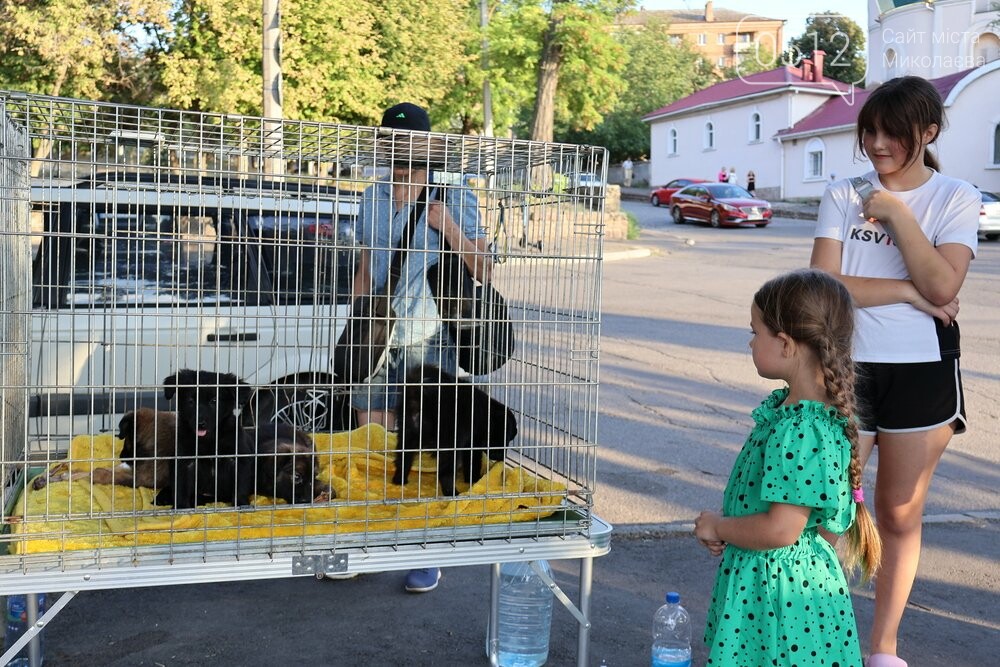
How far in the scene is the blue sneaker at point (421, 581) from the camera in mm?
4691

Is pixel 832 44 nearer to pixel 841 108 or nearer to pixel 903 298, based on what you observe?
pixel 841 108

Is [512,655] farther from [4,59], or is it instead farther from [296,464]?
[4,59]

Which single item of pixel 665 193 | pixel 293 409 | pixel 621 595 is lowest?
pixel 621 595

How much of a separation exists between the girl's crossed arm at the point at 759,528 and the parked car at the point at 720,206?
30.7m

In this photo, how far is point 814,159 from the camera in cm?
4331

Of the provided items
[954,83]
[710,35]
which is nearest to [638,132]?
[954,83]

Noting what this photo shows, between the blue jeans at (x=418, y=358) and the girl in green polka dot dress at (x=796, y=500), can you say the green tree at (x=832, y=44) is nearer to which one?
the blue jeans at (x=418, y=358)

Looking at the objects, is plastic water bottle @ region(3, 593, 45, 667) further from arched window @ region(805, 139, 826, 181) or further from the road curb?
arched window @ region(805, 139, 826, 181)

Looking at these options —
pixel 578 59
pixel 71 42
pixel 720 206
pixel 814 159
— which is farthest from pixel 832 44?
pixel 71 42

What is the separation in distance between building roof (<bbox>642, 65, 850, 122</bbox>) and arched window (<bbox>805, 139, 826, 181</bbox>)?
3.07 m

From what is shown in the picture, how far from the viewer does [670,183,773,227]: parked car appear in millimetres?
32375

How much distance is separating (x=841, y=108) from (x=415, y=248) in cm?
4287

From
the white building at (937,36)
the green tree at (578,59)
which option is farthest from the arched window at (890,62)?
the green tree at (578,59)

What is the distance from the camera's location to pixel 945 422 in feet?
11.4
